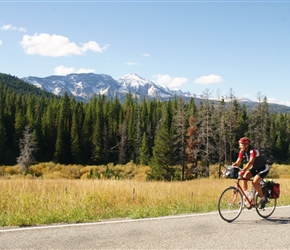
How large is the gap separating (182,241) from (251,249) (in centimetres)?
122

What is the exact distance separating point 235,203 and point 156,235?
273 centimetres

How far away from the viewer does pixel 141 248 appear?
5.29 meters

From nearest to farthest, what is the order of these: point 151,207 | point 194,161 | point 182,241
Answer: point 182,241, point 151,207, point 194,161

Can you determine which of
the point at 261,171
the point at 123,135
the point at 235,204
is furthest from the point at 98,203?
the point at 123,135

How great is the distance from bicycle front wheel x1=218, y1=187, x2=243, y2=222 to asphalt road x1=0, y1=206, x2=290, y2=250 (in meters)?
0.18

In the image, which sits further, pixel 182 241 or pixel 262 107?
pixel 262 107

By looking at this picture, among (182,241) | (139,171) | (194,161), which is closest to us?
(182,241)

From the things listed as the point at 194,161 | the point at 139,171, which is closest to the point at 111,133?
the point at 139,171

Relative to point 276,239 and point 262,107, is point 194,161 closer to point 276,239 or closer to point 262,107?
point 262,107

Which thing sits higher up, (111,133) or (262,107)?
(262,107)

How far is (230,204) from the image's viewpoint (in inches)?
301

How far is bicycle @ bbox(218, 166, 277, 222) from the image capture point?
7.55 metres

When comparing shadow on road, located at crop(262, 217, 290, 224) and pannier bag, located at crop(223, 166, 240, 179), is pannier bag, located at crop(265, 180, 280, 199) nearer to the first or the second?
shadow on road, located at crop(262, 217, 290, 224)

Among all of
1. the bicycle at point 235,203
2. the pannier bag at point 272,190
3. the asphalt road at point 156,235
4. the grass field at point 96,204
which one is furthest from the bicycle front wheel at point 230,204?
the grass field at point 96,204
